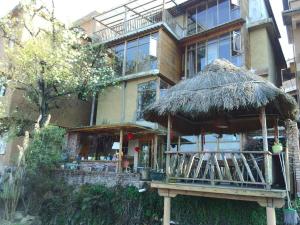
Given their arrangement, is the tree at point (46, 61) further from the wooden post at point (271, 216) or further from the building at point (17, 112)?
the wooden post at point (271, 216)

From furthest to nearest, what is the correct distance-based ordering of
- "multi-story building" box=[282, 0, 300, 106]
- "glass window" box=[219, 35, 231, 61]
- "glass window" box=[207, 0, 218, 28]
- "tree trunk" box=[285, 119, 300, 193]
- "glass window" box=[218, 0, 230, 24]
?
"glass window" box=[207, 0, 218, 28]
"glass window" box=[218, 0, 230, 24]
"glass window" box=[219, 35, 231, 61]
"multi-story building" box=[282, 0, 300, 106]
"tree trunk" box=[285, 119, 300, 193]

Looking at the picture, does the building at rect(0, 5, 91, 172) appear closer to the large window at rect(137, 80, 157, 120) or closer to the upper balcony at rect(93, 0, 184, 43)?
the upper balcony at rect(93, 0, 184, 43)

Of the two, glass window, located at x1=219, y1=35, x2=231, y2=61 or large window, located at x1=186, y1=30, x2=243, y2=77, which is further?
glass window, located at x1=219, y1=35, x2=231, y2=61

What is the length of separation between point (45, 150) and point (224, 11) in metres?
13.7

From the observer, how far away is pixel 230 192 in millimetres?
8109

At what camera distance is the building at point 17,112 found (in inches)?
685

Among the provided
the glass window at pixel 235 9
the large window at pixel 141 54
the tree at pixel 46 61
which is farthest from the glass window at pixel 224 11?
the tree at pixel 46 61

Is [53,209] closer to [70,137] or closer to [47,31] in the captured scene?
[70,137]

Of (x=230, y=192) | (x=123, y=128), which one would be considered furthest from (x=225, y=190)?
(x=123, y=128)

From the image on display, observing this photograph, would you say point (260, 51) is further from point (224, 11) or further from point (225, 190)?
point (225, 190)

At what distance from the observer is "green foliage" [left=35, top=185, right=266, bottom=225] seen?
9.43m

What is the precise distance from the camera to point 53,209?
39.2ft

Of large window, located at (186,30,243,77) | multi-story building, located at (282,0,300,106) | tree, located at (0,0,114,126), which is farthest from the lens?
large window, located at (186,30,243,77)

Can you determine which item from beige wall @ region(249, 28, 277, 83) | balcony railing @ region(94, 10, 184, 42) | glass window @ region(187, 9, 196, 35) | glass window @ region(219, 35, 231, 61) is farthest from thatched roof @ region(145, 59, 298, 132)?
glass window @ region(187, 9, 196, 35)
